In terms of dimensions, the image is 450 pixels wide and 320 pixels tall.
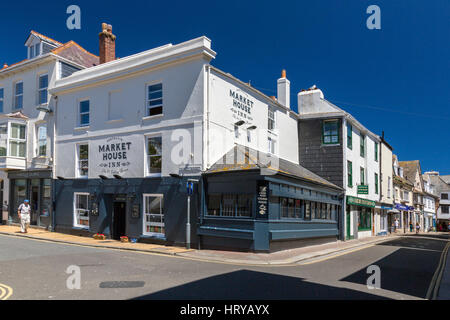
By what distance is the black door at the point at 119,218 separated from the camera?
1838 centimetres

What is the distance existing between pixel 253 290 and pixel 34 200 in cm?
1948

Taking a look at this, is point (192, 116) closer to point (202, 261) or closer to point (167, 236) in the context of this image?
point (167, 236)

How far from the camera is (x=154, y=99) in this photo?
56.9ft

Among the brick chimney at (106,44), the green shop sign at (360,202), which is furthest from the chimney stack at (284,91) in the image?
the brick chimney at (106,44)

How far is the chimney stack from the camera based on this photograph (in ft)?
78.2

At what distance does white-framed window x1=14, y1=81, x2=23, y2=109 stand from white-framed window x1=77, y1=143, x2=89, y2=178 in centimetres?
696

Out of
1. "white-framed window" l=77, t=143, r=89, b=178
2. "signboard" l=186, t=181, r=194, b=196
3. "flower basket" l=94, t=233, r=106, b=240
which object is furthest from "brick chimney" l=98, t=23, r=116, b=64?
"signboard" l=186, t=181, r=194, b=196

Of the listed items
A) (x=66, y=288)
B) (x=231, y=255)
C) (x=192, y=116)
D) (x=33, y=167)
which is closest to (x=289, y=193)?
(x=231, y=255)

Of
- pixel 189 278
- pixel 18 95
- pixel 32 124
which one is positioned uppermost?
pixel 18 95

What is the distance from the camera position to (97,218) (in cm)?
1866

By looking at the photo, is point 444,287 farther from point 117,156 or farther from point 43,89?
point 43,89

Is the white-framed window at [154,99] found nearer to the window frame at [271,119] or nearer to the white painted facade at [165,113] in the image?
the white painted facade at [165,113]

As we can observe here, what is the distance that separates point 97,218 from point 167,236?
4.95m

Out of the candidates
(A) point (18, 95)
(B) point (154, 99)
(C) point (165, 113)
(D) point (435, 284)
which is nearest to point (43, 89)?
(A) point (18, 95)
